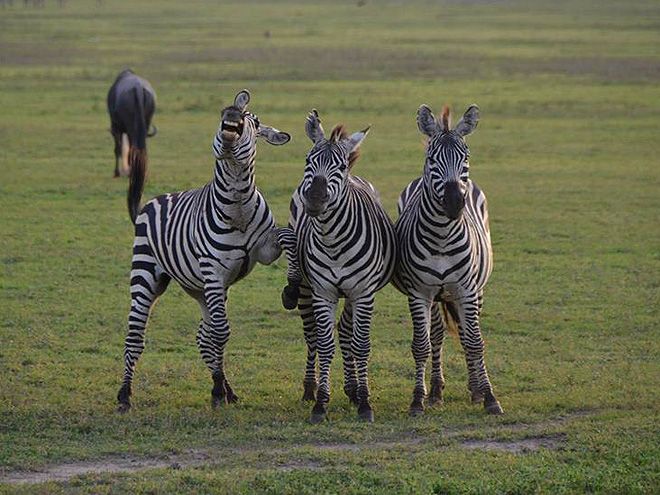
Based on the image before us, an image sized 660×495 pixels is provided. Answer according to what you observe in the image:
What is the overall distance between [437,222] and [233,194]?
55.5 inches

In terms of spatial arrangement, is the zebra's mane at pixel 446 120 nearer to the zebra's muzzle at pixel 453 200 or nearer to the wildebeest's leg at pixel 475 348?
the zebra's muzzle at pixel 453 200

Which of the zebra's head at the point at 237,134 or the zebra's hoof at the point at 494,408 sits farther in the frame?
the zebra's hoof at the point at 494,408

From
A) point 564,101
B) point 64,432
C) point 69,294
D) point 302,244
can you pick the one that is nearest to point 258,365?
point 302,244

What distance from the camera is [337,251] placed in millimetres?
7375

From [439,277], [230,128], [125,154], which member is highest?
[125,154]

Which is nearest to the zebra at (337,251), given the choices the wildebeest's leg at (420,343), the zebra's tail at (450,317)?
the wildebeest's leg at (420,343)

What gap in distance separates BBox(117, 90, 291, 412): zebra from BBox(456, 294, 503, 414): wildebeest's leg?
1380mm

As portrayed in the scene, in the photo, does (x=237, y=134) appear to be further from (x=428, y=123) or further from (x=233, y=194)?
(x=428, y=123)

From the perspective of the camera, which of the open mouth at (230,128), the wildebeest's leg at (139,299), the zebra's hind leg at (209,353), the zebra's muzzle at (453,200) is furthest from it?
the wildebeest's leg at (139,299)

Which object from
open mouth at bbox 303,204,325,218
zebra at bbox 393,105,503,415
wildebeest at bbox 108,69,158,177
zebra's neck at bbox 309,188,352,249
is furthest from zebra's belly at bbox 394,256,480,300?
wildebeest at bbox 108,69,158,177

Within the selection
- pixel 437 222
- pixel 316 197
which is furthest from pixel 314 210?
pixel 437 222

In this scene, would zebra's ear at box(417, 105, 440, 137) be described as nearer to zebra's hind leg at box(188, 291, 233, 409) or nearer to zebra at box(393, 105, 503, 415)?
zebra at box(393, 105, 503, 415)

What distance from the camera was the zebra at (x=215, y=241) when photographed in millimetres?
7559

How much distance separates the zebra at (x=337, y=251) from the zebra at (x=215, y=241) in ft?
1.01
